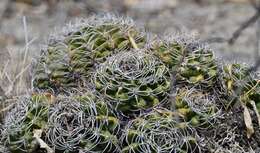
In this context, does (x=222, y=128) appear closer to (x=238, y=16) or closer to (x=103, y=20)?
(x=103, y=20)

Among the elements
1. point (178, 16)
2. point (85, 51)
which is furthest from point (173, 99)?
point (178, 16)

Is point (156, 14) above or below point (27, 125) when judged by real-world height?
below

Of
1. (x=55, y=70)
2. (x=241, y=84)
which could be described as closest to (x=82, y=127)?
(x=55, y=70)

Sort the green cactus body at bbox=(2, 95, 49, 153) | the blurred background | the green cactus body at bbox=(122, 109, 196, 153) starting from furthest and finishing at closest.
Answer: the blurred background
the green cactus body at bbox=(2, 95, 49, 153)
the green cactus body at bbox=(122, 109, 196, 153)

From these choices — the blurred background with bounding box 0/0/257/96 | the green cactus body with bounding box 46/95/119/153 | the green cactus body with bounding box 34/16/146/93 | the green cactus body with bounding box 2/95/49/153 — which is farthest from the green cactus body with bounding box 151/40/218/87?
the blurred background with bounding box 0/0/257/96

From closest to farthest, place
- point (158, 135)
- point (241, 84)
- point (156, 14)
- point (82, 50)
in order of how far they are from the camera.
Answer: point (158, 135) < point (241, 84) < point (82, 50) < point (156, 14)

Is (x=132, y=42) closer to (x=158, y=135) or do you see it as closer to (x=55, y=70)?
(x=55, y=70)

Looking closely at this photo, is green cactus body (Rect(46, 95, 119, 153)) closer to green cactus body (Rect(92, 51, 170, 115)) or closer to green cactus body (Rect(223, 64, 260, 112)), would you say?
green cactus body (Rect(92, 51, 170, 115))
